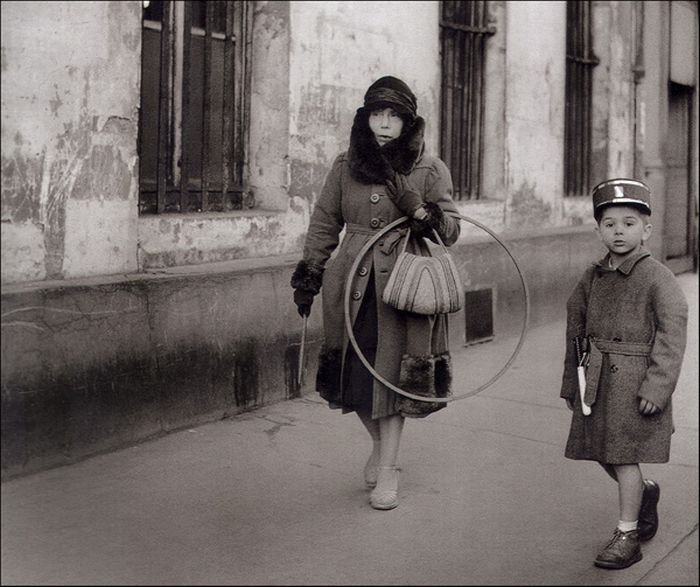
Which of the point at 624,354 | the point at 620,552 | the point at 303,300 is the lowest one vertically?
the point at 620,552

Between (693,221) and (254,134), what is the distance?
8913 millimetres

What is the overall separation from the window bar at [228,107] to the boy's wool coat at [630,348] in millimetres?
2573

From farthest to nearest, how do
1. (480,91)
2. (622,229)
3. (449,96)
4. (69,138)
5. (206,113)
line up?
(480,91) < (449,96) < (206,113) < (69,138) < (622,229)

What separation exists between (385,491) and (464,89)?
451 centimetres

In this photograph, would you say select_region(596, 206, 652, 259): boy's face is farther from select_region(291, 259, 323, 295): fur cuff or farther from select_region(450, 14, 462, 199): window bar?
select_region(450, 14, 462, 199): window bar

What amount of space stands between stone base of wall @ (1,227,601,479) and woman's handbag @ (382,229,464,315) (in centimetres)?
73

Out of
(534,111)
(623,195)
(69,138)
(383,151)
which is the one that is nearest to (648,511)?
(623,195)

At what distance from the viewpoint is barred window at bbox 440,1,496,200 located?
813cm

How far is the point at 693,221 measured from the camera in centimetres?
1400

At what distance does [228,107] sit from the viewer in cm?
625

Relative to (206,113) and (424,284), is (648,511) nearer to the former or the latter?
(424,284)

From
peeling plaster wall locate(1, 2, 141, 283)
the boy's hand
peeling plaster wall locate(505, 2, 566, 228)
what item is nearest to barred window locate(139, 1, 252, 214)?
peeling plaster wall locate(1, 2, 141, 283)

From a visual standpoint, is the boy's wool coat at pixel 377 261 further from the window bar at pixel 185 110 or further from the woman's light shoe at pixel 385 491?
the window bar at pixel 185 110

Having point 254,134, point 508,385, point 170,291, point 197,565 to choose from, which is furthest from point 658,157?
point 197,565
